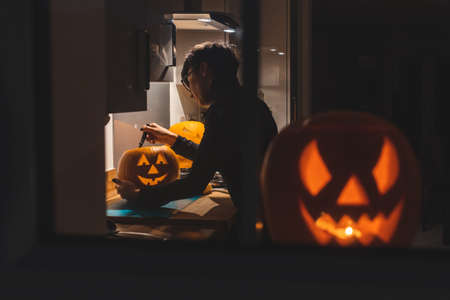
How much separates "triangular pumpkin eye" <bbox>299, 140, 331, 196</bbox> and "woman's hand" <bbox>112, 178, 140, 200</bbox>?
1374 mm

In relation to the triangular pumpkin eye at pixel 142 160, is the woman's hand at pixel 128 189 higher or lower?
lower

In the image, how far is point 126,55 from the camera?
2.21m

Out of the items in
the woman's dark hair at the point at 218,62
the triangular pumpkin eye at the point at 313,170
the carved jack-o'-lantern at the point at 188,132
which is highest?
the woman's dark hair at the point at 218,62

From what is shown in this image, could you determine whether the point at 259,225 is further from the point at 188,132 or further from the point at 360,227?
the point at 188,132

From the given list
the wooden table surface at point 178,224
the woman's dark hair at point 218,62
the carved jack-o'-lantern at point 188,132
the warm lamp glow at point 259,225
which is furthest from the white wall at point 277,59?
the warm lamp glow at point 259,225

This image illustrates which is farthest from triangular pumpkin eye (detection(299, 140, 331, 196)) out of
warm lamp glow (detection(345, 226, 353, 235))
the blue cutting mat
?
the blue cutting mat

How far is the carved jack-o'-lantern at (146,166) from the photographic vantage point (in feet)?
8.93

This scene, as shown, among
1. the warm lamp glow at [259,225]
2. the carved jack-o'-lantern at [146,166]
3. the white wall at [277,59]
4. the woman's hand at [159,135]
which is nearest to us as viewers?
the warm lamp glow at [259,225]

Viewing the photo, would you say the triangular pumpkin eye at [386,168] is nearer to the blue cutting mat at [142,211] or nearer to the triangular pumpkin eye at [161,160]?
the blue cutting mat at [142,211]

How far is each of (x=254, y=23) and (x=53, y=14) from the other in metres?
0.52

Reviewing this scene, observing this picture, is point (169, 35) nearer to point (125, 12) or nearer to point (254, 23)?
point (125, 12)

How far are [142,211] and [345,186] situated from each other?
139 cm

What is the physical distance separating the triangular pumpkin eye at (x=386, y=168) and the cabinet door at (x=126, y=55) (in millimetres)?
1136

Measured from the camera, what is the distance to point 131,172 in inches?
107
